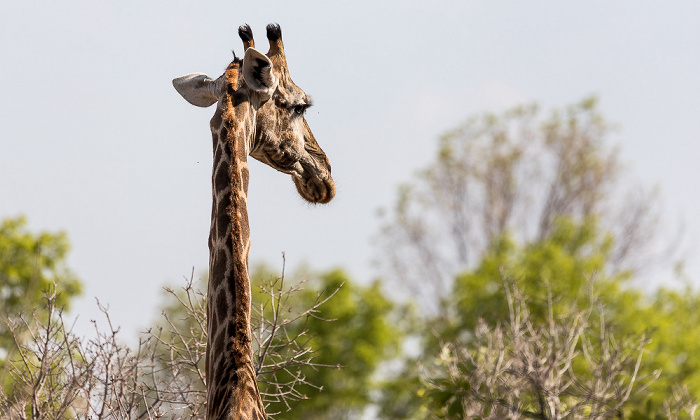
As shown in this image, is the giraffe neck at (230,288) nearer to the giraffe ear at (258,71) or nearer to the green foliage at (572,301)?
the giraffe ear at (258,71)

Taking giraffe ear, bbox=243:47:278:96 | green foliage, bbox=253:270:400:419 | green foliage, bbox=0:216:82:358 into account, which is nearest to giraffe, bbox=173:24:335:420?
giraffe ear, bbox=243:47:278:96

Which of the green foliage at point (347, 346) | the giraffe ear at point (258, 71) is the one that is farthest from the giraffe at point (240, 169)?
the green foliage at point (347, 346)

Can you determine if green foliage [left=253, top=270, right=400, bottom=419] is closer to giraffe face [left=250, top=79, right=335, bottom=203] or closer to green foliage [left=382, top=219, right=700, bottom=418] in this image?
green foliage [left=382, top=219, right=700, bottom=418]

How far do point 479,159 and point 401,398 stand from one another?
446 inches

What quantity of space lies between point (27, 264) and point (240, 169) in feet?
46.5

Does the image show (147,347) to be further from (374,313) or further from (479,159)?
(479,159)

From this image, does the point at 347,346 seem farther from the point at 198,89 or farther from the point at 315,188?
the point at 198,89

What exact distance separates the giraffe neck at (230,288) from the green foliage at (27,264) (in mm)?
12656

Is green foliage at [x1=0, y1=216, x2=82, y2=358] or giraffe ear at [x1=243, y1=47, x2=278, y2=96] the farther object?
green foliage at [x1=0, y1=216, x2=82, y2=358]

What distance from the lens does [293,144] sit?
6.51m

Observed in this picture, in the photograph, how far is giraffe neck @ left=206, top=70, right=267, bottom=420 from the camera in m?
4.64

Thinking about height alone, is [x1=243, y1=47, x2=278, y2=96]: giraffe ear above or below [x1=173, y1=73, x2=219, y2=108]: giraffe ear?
below

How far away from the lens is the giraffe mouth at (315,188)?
22.2 feet

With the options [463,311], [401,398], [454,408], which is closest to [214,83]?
[454,408]
